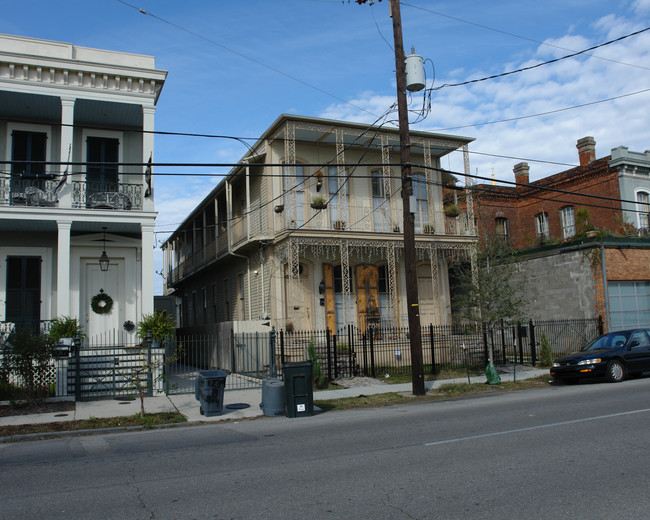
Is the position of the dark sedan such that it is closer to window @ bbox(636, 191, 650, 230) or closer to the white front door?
the white front door

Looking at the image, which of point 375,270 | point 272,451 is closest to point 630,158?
point 375,270

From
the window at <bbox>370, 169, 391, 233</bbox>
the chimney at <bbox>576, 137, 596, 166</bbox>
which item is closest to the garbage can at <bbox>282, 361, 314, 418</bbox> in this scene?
the window at <bbox>370, 169, 391, 233</bbox>

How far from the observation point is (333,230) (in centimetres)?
2002

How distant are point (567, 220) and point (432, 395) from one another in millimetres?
20901

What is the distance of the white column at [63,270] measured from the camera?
14.8 meters

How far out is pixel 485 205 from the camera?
3097 cm

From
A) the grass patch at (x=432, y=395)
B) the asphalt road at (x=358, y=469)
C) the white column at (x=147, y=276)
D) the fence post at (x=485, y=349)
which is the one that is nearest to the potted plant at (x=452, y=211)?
the fence post at (x=485, y=349)

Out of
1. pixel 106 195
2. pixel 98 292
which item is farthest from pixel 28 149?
pixel 98 292

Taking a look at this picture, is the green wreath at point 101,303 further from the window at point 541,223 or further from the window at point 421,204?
the window at point 541,223

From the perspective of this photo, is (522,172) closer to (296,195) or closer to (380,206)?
(380,206)

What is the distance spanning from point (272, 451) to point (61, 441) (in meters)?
4.12

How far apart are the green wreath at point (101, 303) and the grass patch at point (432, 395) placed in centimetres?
761

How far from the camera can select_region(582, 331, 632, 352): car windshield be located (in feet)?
51.4

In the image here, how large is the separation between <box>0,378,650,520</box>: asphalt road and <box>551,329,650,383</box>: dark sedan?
4.14 metres
